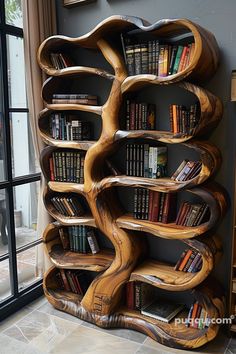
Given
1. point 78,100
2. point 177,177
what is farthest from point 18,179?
point 177,177

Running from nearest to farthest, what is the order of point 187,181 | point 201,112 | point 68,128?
point 201,112, point 187,181, point 68,128

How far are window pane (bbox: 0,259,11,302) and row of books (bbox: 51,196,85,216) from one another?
62cm

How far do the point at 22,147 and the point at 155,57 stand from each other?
1416 millimetres

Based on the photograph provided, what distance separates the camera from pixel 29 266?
306 cm

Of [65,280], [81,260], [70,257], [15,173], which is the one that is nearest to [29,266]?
[65,280]

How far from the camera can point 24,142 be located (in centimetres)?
294

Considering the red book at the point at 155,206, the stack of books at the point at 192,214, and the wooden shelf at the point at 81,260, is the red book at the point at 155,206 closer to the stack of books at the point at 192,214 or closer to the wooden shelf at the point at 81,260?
the stack of books at the point at 192,214

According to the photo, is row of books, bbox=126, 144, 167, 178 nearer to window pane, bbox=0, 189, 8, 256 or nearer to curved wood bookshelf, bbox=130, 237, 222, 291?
curved wood bookshelf, bbox=130, 237, 222, 291

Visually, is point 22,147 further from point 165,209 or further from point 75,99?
point 165,209

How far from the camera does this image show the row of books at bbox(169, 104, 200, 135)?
2.09 metres

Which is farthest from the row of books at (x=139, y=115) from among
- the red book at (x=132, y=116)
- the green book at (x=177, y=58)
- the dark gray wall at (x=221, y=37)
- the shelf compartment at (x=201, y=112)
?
the dark gray wall at (x=221, y=37)

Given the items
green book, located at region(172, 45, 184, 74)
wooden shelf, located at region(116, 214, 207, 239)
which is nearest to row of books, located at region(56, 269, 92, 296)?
wooden shelf, located at region(116, 214, 207, 239)

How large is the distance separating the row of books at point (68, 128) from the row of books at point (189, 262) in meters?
1.14

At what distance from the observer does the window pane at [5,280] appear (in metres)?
2.76
